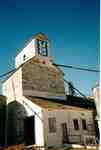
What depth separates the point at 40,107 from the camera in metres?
24.7

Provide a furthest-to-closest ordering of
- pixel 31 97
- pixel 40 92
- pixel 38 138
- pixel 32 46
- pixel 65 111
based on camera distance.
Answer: pixel 32 46, pixel 40 92, pixel 31 97, pixel 65 111, pixel 38 138

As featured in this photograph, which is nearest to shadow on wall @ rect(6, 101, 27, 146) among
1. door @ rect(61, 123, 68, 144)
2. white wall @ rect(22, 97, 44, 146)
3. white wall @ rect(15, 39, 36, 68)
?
white wall @ rect(22, 97, 44, 146)

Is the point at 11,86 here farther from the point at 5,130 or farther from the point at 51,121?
the point at 51,121

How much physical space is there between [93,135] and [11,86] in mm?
12986

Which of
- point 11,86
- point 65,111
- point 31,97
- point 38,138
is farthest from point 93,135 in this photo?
point 11,86

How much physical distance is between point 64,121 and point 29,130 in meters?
4.20

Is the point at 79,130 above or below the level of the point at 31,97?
below

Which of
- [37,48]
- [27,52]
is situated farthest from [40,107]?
[27,52]

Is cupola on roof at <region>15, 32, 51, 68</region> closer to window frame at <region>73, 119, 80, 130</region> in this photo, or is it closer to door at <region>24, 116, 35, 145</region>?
door at <region>24, 116, 35, 145</region>

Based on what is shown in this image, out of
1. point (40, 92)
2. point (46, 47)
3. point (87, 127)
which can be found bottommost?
point (87, 127)

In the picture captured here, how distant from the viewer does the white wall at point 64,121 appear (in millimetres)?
24250

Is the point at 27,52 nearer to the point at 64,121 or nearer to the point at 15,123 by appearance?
the point at 15,123

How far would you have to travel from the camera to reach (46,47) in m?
34.3

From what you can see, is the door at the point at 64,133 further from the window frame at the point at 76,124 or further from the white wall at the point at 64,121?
the window frame at the point at 76,124
